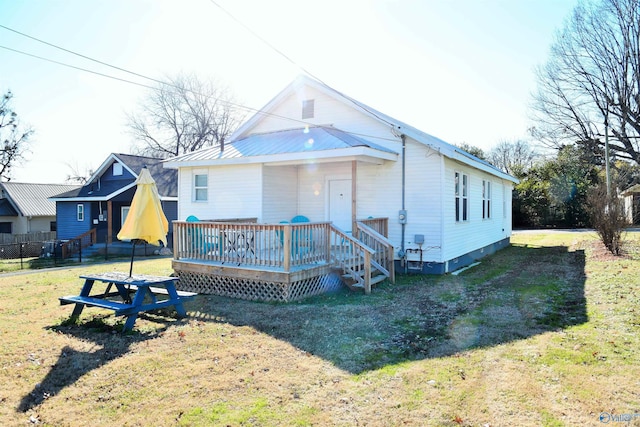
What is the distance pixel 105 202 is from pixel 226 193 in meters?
14.8

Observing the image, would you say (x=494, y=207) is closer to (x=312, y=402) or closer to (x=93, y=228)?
(x=312, y=402)

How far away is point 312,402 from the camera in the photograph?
4383 millimetres

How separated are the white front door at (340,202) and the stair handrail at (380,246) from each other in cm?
235

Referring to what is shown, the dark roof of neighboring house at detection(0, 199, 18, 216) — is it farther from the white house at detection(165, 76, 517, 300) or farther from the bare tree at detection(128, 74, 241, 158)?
the white house at detection(165, 76, 517, 300)

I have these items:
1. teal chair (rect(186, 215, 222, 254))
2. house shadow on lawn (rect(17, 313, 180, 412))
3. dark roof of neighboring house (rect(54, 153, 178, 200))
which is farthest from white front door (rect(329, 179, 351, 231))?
dark roof of neighboring house (rect(54, 153, 178, 200))

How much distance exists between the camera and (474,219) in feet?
50.8

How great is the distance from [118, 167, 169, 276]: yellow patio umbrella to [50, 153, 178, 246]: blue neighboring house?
17625 millimetres

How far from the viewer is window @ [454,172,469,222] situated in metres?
13.5

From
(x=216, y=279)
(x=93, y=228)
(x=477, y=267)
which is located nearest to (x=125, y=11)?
Answer: (x=216, y=279)

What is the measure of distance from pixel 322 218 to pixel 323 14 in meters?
6.22

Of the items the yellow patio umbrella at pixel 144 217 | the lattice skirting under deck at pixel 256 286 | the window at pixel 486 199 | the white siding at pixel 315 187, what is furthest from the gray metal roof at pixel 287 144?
the window at pixel 486 199

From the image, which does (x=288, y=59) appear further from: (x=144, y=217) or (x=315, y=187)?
(x=144, y=217)

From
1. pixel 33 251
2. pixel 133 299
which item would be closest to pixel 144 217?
pixel 133 299

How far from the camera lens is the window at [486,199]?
17.1 meters
